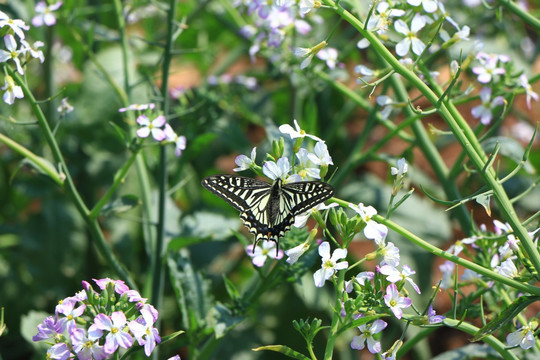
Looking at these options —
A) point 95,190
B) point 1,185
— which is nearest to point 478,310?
point 95,190

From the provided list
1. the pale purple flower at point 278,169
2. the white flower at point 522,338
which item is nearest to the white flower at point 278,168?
the pale purple flower at point 278,169

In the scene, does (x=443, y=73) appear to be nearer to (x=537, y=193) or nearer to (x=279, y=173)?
(x=537, y=193)

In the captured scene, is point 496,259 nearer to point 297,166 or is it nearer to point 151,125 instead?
point 297,166

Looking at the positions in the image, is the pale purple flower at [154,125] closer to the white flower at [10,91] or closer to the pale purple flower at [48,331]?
the white flower at [10,91]

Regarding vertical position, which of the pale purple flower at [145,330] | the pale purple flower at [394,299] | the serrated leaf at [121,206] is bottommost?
the serrated leaf at [121,206]

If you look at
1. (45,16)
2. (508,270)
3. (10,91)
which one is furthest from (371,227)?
(45,16)

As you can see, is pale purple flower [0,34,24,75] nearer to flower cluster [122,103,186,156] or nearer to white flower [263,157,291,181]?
flower cluster [122,103,186,156]
